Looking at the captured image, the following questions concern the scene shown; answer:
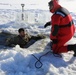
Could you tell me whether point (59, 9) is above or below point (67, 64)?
above

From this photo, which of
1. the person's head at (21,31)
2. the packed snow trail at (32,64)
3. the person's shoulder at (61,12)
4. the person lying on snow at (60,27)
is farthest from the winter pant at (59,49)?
the person's head at (21,31)

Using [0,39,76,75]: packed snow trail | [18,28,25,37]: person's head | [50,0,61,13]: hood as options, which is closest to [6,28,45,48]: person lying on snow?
[18,28,25,37]: person's head

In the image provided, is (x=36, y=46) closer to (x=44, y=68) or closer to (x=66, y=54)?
(x=66, y=54)

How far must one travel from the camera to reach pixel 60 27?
6559 millimetres

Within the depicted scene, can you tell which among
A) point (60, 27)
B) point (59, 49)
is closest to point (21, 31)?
point (59, 49)

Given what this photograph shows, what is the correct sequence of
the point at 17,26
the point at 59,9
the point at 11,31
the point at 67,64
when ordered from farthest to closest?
the point at 17,26
the point at 11,31
the point at 59,9
the point at 67,64

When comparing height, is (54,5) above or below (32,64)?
above

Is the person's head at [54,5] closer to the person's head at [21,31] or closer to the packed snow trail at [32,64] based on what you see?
the packed snow trail at [32,64]

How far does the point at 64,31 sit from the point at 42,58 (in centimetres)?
89

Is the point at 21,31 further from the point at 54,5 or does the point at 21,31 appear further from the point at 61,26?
the point at 61,26

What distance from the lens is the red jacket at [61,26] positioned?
6408 mm

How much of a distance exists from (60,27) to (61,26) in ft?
0.12

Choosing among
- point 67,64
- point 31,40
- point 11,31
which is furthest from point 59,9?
point 11,31

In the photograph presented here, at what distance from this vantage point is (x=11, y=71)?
226 inches
